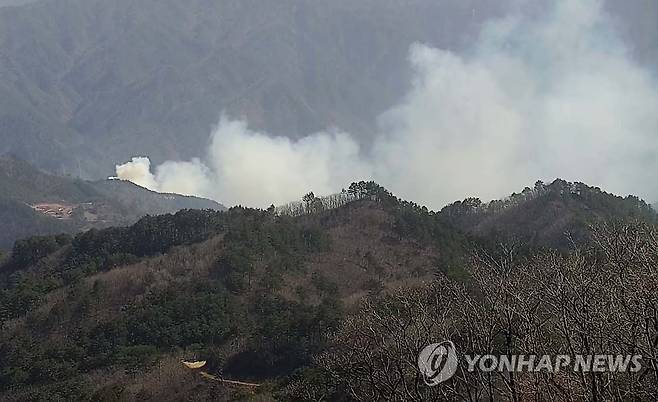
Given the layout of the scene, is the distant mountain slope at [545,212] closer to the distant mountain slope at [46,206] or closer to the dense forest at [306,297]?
the dense forest at [306,297]

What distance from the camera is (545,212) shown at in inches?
3410

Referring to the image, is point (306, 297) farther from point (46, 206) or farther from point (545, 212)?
point (46, 206)

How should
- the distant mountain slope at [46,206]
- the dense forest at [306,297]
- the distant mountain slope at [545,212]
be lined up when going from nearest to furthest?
the dense forest at [306,297] → the distant mountain slope at [545,212] → the distant mountain slope at [46,206]

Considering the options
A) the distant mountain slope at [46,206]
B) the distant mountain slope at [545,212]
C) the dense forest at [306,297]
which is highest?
the distant mountain slope at [46,206]

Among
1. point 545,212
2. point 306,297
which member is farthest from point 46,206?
point 545,212

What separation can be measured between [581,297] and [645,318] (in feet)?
4.01

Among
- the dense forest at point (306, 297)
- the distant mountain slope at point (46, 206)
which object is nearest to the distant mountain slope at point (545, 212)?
the dense forest at point (306, 297)

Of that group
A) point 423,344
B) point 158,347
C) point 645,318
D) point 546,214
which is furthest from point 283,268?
point 645,318

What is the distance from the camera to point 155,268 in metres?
68.7

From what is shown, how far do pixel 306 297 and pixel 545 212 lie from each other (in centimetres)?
4017

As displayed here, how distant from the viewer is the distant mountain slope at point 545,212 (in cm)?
7662

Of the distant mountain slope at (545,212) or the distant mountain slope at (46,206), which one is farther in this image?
the distant mountain slope at (46,206)

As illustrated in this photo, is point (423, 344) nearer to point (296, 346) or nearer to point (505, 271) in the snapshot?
point (505, 271)

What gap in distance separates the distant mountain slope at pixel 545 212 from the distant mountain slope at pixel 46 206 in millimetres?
90489
